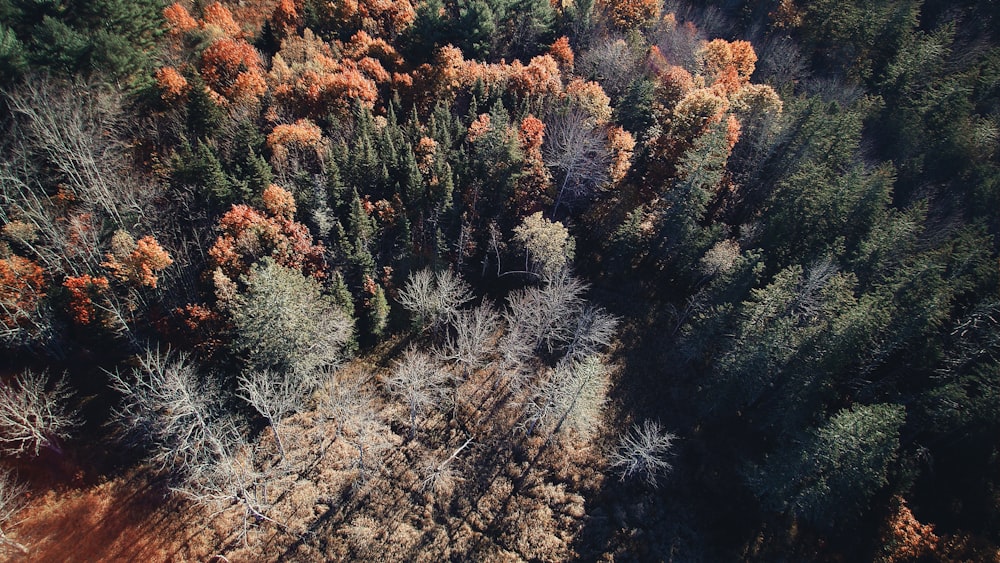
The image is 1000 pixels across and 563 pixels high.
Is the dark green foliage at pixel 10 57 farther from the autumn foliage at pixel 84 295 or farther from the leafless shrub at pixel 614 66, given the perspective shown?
the leafless shrub at pixel 614 66

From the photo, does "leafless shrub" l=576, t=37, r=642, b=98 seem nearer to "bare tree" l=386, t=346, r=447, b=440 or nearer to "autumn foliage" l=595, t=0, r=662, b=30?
"autumn foliage" l=595, t=0, r=662, b=30

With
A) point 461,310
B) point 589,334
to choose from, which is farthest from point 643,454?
point 461,310

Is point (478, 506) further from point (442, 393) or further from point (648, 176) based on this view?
point (648, 176)

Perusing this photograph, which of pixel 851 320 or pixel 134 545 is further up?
pixel 851 320

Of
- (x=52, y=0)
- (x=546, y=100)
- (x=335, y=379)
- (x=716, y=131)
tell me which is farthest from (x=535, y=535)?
(x=52, y=0)

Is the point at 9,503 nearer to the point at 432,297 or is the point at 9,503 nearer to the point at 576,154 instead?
the point at 432,297
